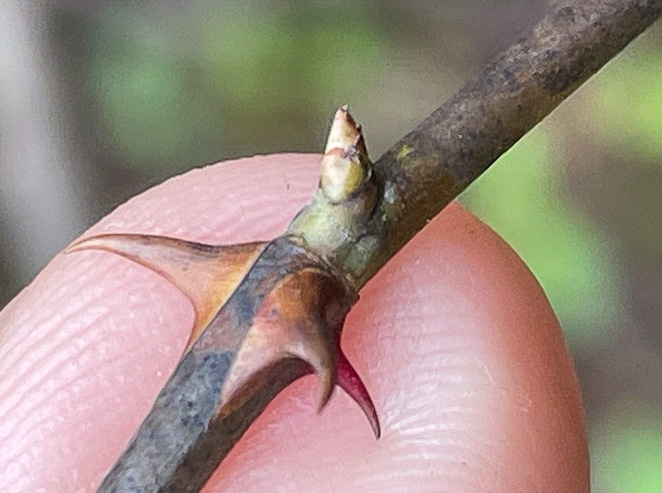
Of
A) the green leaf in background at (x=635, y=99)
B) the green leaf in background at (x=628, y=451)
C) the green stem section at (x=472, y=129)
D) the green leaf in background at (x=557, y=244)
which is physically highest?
the green stem section at (x=472, y=129)

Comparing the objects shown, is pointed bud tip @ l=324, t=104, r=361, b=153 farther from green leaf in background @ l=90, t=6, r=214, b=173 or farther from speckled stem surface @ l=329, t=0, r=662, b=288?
green leaf in background @ l=90, t=6, r=214, b=173

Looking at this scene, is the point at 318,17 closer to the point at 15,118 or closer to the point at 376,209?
the point at 15,118

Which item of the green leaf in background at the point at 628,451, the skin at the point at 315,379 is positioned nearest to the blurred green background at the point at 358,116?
the green leaf in background at the point at 628,451

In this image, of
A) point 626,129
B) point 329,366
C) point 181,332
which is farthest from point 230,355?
point 626,129

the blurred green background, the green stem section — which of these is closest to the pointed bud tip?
the green stem section

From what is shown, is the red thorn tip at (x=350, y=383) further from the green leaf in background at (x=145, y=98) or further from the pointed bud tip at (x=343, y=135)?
the green leaf in background at (x=145, y=98)

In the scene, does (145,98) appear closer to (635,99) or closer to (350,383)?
(635,99)
